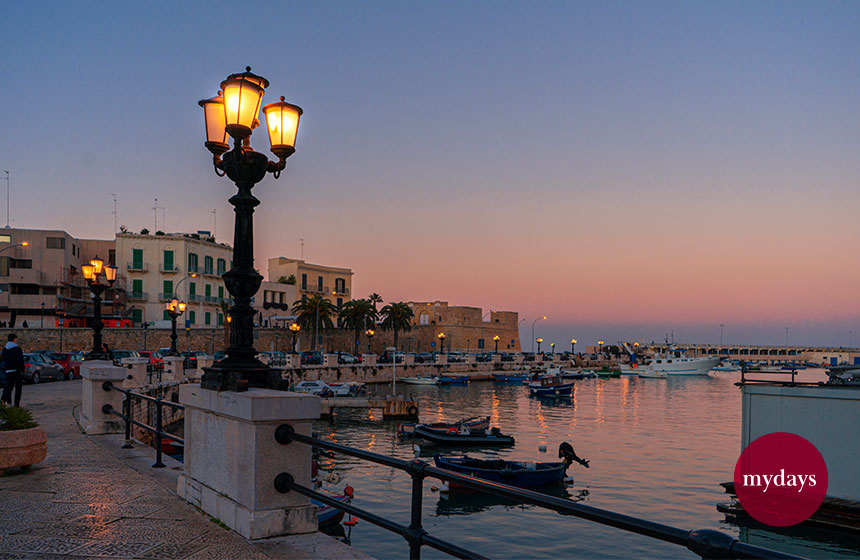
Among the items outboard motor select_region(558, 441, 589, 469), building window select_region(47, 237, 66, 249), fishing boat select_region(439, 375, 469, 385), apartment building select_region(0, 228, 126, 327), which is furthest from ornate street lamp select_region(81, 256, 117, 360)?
fishing boat select_region(439, 375, 469, 385)

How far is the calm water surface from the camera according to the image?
1984 centimetres

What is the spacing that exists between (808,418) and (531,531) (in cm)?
1050

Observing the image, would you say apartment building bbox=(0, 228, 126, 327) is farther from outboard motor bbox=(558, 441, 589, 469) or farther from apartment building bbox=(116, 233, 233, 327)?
outboard motor bbox=(558, 441, 589, 469)

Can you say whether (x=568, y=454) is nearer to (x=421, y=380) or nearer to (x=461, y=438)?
(x=461, y=438)

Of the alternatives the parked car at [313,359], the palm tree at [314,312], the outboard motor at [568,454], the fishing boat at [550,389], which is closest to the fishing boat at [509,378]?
the fishing boat at [550,389]

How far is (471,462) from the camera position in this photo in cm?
2623

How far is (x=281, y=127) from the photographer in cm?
802

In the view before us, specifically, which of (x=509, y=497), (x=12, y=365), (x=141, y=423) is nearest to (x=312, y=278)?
(x=12, y=365)

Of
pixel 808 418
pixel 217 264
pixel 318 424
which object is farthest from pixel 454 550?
pixel 217 264

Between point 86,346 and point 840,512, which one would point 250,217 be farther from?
point 86,346

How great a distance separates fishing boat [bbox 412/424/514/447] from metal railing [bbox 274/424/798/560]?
1204 inches

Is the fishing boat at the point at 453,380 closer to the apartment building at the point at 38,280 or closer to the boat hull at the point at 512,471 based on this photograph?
the apartment building at the point at 38,280

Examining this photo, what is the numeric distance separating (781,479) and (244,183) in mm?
22671

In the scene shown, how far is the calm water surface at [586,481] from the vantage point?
19.8 m
